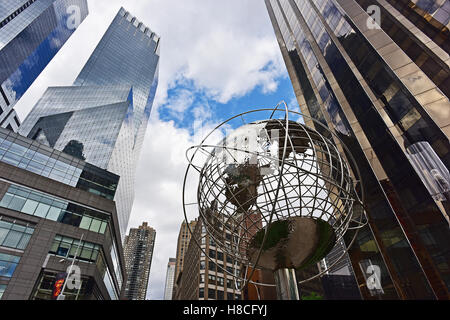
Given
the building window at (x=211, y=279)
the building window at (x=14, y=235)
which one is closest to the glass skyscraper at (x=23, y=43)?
the building window at (x=14, y=235)

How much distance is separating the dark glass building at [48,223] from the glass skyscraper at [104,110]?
2389cm

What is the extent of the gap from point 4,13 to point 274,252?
98867mm

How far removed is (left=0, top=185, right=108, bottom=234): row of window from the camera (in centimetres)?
2373

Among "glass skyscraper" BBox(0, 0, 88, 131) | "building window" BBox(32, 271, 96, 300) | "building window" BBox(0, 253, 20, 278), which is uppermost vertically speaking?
"glass skyscraper" BBox(0, 0, 88, 131)

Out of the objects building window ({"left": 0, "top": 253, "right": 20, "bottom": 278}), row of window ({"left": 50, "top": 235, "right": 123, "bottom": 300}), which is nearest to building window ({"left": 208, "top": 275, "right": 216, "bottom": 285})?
row of window ({"left": 50, "top": 235, "right": 123, "bottom": 300})

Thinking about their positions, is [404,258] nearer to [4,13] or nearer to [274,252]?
[274,252]

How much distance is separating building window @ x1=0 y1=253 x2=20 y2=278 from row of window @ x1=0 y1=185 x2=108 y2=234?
178 inches

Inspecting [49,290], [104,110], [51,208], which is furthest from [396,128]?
[104,110]

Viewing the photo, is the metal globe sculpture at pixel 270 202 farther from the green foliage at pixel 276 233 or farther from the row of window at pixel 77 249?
the row of window at pixel 77 249

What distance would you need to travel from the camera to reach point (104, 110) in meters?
65.0

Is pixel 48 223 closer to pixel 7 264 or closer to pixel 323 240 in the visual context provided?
pixel 7 264

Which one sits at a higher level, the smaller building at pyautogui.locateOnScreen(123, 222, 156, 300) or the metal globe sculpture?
the smaller building at pyautogui.locateOnScreen(123, 222, 156, 300)

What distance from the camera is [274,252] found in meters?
2.63

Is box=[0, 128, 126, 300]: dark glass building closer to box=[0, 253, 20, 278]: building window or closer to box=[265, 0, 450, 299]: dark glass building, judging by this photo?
box=[0, 253, 20, 278]: building window
